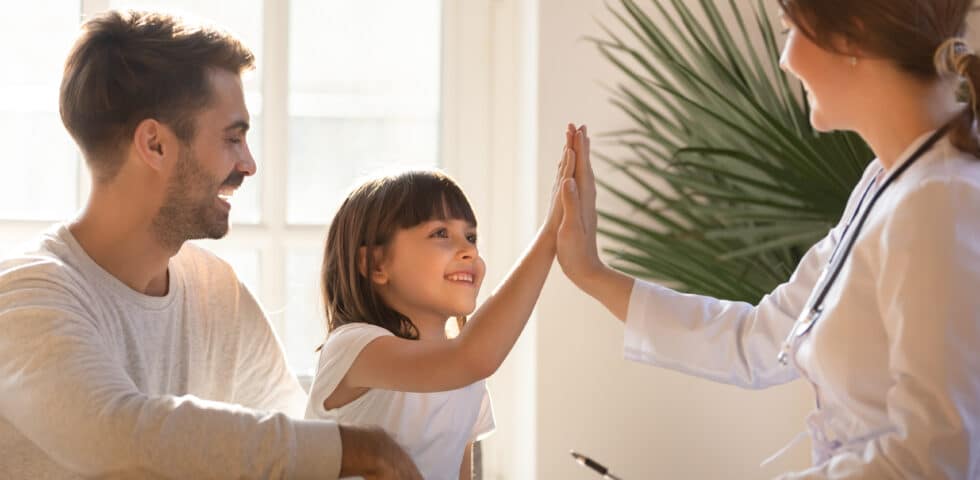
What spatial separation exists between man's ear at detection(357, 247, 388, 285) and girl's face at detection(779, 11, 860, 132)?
30.6 inches

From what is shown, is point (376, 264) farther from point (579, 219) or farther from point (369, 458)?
point (369, 458)

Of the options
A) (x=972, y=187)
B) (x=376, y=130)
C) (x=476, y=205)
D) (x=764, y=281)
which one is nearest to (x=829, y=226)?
(x=764, y=281)

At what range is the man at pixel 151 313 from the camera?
4.69 ft

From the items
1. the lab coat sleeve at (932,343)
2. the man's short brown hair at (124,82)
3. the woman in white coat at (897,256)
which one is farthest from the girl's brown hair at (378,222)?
the lab coat sleeve at (932,343)

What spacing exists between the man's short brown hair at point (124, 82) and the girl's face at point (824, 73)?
966mm

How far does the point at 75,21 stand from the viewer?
2.88 meters

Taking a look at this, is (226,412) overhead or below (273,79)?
below

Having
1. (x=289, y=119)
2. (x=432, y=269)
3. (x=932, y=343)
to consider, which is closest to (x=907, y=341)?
(x=932, y=343)

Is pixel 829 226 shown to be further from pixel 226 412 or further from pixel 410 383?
pixel 226 412

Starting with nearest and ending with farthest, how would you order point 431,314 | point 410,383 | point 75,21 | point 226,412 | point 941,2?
point 941,2 → point 226,412 → point 410,383 → point 431,314 → point 75,21

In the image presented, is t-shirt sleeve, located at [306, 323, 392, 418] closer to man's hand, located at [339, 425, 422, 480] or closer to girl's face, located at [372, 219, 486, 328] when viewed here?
girl's face, located at [372, 219, 486, 328]

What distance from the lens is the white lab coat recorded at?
1.14 metres

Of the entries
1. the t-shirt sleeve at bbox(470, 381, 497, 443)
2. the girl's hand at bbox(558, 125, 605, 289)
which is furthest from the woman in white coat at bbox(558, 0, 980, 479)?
the t-shirt sleeve at bbox(470, 381, 497, 443)

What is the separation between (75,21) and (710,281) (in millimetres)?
1718
